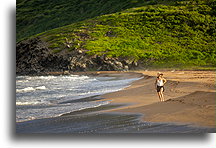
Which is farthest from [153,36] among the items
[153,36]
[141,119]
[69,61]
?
[141,119]

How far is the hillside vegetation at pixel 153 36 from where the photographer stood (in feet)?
72.5

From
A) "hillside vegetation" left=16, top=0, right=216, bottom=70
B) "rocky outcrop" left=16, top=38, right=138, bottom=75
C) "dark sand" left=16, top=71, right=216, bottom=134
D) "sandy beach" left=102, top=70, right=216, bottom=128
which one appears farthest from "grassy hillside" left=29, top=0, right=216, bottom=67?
"dark sand" left=16, top=71, right=216, bottom=134

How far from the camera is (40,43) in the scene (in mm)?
31688

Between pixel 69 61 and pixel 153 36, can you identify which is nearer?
pixel 69 61

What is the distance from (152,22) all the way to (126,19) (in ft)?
19.0

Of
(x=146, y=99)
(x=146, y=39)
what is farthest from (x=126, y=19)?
(x=146, y=99)

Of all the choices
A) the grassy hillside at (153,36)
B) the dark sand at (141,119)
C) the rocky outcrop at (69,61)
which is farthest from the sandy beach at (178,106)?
the rocky outcrop at (69,61)

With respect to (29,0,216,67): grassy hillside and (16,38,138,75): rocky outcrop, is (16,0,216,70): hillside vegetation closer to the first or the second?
(29,0,216,67): grassy hillside

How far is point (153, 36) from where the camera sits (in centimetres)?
3034

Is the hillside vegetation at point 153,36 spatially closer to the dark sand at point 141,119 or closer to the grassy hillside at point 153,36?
the grassy hillside at point 153,36

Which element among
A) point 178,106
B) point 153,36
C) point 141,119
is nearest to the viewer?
point 141,119

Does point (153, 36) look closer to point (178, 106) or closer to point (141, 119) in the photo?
point (178, 106)

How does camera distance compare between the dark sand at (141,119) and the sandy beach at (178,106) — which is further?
the sandy beach at (178,106)

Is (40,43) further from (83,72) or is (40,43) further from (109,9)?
(109,9)
